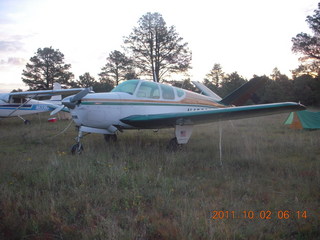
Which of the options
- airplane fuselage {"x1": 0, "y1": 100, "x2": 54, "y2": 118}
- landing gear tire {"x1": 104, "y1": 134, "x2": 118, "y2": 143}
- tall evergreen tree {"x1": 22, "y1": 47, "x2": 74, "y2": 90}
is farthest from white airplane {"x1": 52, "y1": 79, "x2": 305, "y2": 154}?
tall evergreen tree {"x1": 22, "y1": 47, "x2": 74, "y2": 90}

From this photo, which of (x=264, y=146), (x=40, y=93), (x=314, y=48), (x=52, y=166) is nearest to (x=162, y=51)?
(x=314, y=48)

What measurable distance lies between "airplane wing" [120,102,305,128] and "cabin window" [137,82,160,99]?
0.76 m

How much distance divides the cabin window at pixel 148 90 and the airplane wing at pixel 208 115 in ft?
2.49

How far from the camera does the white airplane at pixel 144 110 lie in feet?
18.6

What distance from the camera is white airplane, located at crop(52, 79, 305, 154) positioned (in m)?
5.67

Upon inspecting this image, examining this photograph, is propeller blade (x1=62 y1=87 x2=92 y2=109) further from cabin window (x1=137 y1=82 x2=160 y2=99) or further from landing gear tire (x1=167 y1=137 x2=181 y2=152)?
landing gear tire (x1=167 y1=137 x2=181 y2=152)

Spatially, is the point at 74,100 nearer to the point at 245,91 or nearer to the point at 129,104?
the point at 129,104

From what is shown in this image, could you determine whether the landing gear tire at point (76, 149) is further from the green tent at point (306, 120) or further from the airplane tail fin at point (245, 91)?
the green tent at point (306, 120)

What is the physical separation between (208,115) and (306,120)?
8.09m

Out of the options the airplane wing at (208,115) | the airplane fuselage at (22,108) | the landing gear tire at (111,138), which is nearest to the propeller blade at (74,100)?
the airplane wing at (208,115)

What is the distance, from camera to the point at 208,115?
582 centimetres

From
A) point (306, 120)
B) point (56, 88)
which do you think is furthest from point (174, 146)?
point (56, 88)

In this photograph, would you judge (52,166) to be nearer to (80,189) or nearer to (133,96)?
(80,189)

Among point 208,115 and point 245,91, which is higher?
point 245,91
